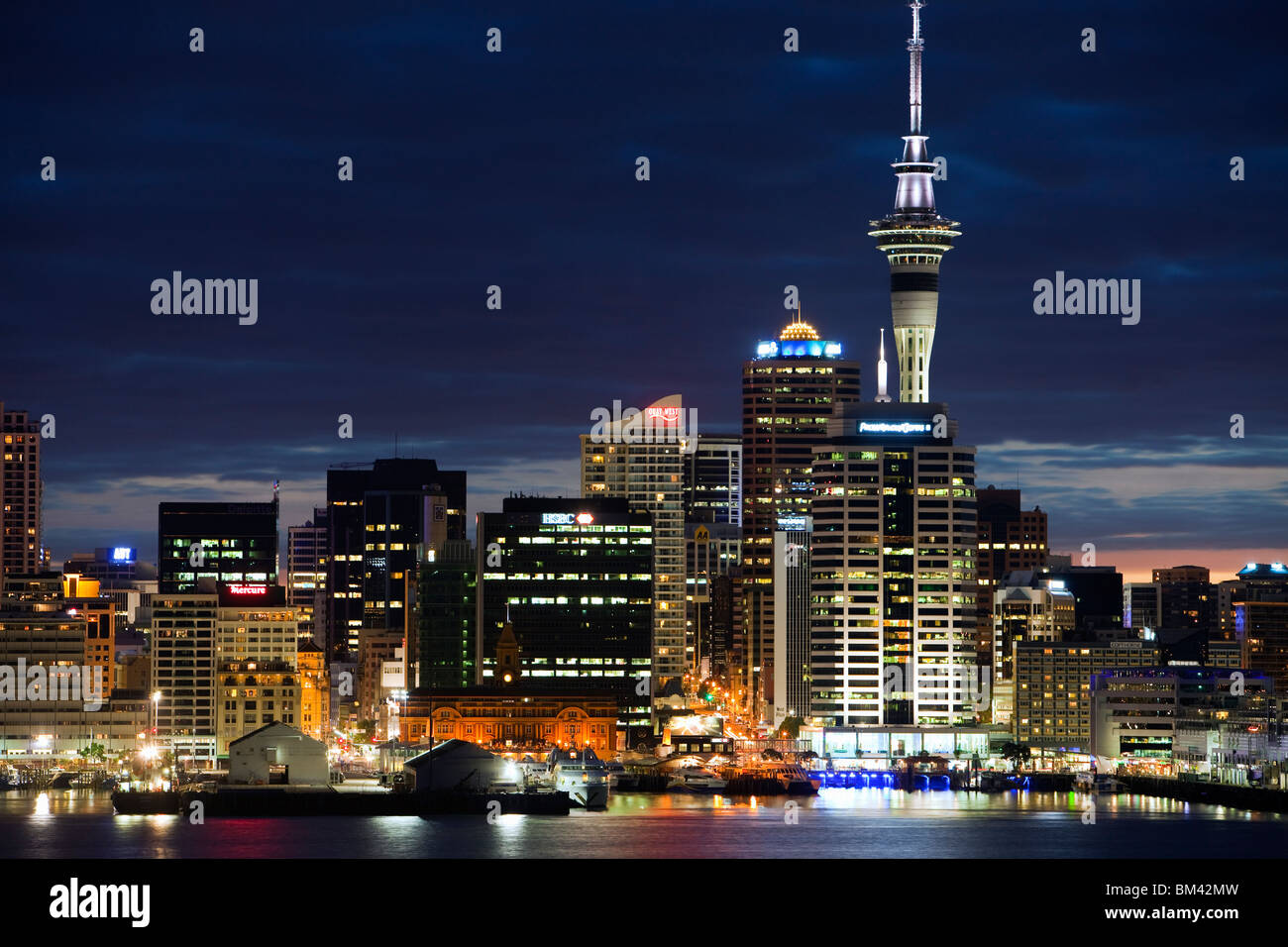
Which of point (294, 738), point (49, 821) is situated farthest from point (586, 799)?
point (49, 821)

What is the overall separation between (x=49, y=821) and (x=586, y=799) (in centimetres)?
4383

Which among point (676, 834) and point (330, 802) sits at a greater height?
point (676, 834)

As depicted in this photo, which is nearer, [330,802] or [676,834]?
[676,834]

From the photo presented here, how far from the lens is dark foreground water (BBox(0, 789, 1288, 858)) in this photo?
139 meters

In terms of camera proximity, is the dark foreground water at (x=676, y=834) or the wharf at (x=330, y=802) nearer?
the dark foreground water at (x=676, y=834)

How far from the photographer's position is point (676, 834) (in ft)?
501

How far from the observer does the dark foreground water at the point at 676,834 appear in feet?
456

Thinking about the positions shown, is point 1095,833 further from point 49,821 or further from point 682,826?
point 49,821

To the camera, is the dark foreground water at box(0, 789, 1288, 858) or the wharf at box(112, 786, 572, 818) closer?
the dark foreground water at box(0, 789, 1288, 858)
